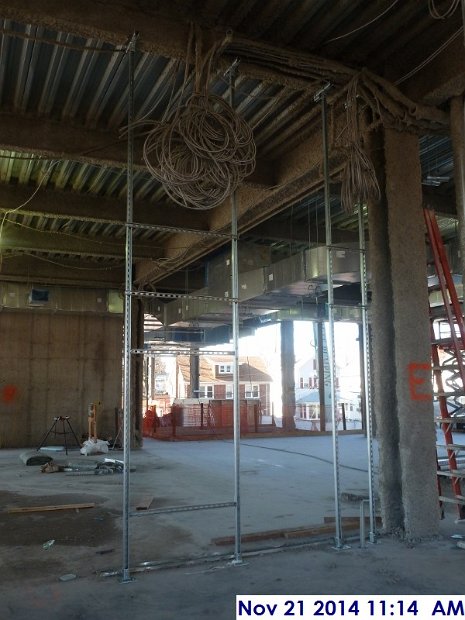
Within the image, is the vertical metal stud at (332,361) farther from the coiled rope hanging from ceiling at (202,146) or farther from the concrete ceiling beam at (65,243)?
the concrete ceiling beam at (65,243)

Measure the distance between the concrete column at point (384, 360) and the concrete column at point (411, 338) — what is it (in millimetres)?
116

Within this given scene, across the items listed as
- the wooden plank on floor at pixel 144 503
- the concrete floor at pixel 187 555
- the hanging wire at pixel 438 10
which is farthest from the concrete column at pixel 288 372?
the hanging wire at pixel 438 10

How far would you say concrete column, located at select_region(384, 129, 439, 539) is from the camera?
5.58 m

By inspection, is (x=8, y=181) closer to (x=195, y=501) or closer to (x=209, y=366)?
(x=195, y=501)

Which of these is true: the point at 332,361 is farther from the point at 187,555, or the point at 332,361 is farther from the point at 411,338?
the point at 187,555

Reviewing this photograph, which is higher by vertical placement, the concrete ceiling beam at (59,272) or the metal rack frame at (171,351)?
the concrete ceiling beam at (59,272)

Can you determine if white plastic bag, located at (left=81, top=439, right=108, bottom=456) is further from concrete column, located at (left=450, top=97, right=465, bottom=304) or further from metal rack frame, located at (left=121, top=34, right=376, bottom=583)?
concrete column, located at (left=450, top=97, right=465, bottom=304)

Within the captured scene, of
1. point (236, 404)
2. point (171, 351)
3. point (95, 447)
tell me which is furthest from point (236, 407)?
point (95, 447)

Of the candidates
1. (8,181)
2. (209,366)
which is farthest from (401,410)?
(209,366)

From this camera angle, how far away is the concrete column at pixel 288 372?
20.1m

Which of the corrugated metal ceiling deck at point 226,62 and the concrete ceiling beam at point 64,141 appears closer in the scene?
the corrugated metal ceiling deck at point 226,62

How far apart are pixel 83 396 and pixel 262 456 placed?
5.70 metres

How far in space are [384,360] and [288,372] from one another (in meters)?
14.8

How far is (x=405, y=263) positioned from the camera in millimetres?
5926
